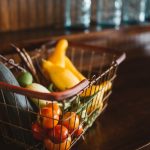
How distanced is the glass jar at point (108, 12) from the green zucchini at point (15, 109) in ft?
2.77

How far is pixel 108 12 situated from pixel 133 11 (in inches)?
6.0

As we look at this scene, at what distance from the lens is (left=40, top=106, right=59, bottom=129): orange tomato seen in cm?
59

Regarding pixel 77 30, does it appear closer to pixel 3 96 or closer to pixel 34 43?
pixel 34 43

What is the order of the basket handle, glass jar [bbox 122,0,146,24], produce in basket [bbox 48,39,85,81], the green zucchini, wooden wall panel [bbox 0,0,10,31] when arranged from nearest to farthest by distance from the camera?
the basket handle < the green zucchini < produce in basket [bbox 48,39,85,81] < wooden wall panel [bbox 0,0,10,31] < glass jar [bbox 122,0,146,24]

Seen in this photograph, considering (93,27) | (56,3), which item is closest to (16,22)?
(56,3)

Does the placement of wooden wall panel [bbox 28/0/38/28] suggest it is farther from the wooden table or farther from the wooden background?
the wooden table

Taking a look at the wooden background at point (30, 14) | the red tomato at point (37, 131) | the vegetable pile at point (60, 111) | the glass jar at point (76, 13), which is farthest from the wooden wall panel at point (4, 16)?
the red tomato at point (37, 131)

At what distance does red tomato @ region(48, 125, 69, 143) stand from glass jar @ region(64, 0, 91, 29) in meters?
0.80

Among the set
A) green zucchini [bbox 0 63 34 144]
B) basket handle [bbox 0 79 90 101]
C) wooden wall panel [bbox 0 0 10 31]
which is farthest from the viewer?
wooden wall panel [bbox 0 0 10 31]

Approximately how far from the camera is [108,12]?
56.1 inches

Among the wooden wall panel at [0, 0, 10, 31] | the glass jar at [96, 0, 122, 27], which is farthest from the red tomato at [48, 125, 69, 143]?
the glass jar at [96, 0, 122, 27]

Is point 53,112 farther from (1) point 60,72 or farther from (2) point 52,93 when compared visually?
(1) point 60,72

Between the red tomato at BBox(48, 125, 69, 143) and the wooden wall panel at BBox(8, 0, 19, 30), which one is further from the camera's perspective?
the wooden wall panel at BBox(8, 0, 19, 30)

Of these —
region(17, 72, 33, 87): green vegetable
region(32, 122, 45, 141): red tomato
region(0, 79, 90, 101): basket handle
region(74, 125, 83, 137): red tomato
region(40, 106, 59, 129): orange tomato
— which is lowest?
region(74, 125, 83, 137): red tomato
